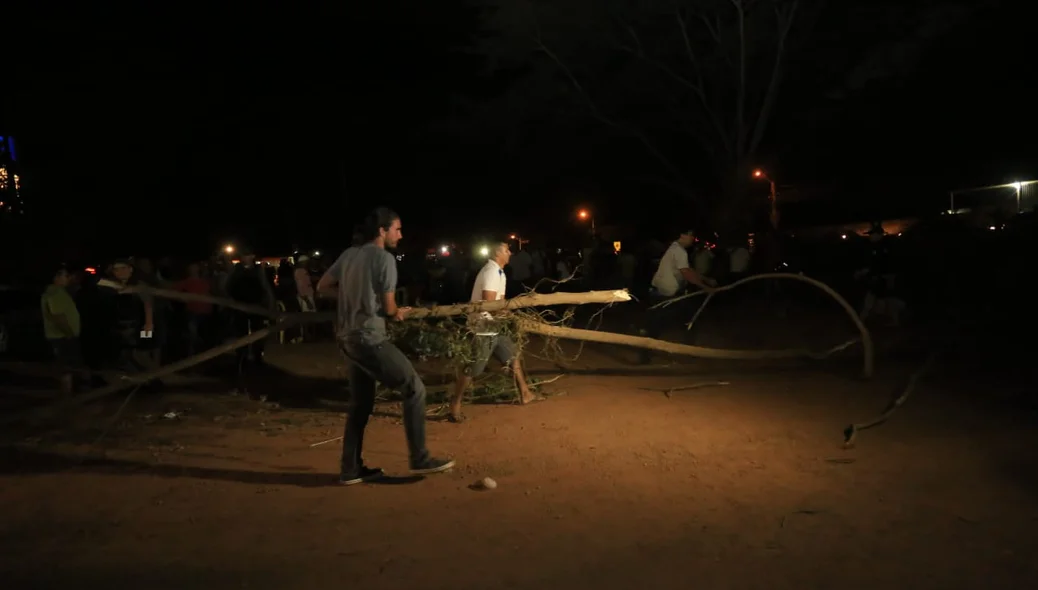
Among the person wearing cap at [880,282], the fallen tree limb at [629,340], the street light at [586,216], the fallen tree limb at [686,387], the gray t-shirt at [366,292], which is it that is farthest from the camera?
the street light at [586,216]

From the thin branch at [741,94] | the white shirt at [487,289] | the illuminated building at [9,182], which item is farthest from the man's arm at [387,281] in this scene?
the illuminated building at [9,182]

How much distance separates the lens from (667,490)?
220 inches

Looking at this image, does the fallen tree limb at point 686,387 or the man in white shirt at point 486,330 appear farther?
the fallen tree limb at point 686,387

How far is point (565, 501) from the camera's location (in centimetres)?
539

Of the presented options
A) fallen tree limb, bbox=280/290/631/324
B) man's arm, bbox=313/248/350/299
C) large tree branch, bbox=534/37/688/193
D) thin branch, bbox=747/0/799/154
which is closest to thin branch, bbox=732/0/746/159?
thin branch, bbox=747/0/799/154

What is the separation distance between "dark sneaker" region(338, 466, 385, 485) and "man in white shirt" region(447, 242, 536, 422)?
75.3 inches

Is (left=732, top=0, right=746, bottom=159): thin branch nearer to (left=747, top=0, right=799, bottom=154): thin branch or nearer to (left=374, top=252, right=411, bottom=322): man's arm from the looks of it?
(left=747, top=0, right=799, bottom=154): thin branch

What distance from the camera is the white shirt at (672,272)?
1018 centimetres

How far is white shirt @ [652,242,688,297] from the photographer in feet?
33.4

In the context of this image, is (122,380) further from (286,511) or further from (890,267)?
(890,267)

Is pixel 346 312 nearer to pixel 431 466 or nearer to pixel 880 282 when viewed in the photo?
pixel 431 466

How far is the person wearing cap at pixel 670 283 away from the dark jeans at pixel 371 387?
16.7 feet

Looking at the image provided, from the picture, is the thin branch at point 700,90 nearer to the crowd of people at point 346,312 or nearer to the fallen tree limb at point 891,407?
the crowd of people at point 346,312

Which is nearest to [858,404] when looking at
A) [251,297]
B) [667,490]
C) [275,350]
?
[667,490]
